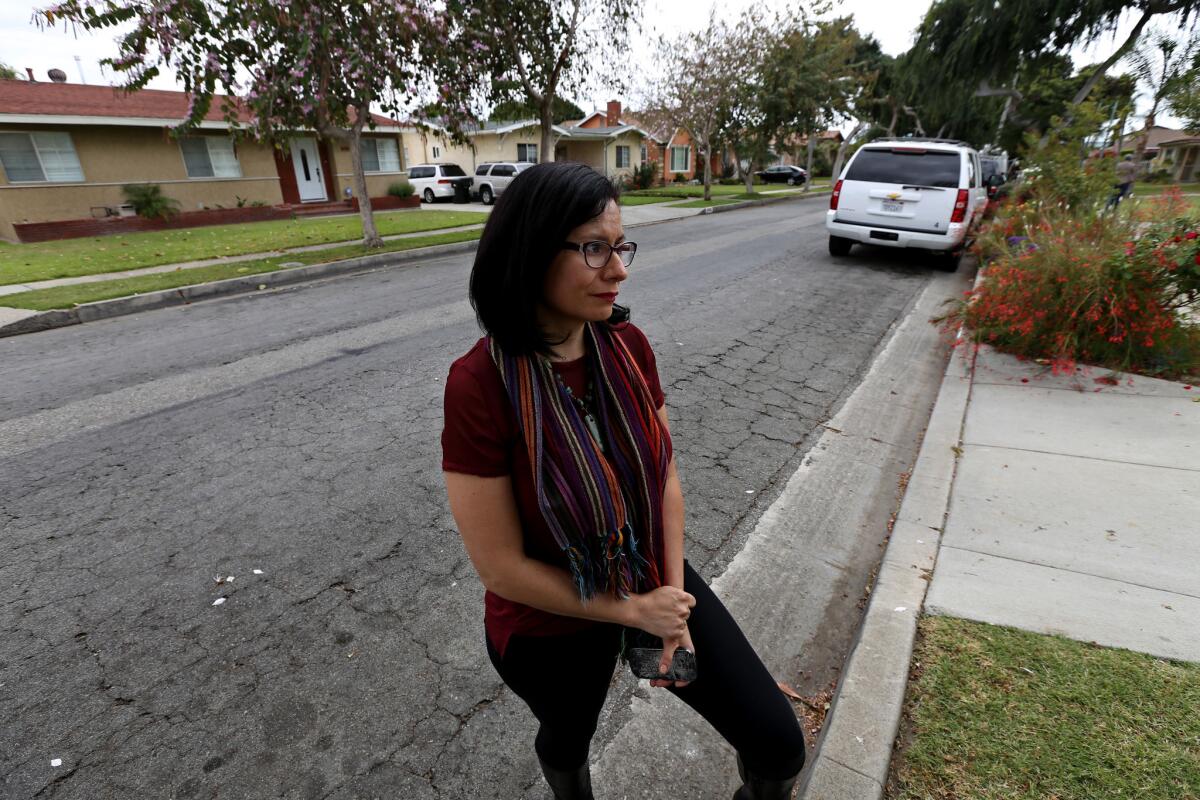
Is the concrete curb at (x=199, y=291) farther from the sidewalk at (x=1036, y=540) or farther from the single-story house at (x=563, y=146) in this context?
the single-story house at (x=563, y=146)

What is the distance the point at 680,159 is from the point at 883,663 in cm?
4507

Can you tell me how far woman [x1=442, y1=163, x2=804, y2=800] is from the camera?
4.00 feet

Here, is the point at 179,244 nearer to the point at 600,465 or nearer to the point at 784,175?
the point at 600,465

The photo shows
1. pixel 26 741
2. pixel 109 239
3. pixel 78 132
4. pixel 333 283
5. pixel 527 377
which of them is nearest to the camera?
pixel 527 377

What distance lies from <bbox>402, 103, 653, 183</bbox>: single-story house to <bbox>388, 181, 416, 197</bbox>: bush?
814 cm

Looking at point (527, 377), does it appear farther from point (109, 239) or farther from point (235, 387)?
point (109, 239)

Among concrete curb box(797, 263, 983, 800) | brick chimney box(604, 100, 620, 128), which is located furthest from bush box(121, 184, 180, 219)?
brick chimney box(604, 100, 620, 128)

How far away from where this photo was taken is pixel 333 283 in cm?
1003

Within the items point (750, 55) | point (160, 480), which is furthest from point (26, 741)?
point (750, 55)

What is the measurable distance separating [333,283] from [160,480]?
703cm

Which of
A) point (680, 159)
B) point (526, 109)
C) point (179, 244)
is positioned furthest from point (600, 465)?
point (680, 159)

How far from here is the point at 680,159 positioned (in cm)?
4322

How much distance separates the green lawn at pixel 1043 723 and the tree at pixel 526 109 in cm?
1527

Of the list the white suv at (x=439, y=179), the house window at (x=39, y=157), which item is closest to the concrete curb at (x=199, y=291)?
the house window at (x=39, y=157)
